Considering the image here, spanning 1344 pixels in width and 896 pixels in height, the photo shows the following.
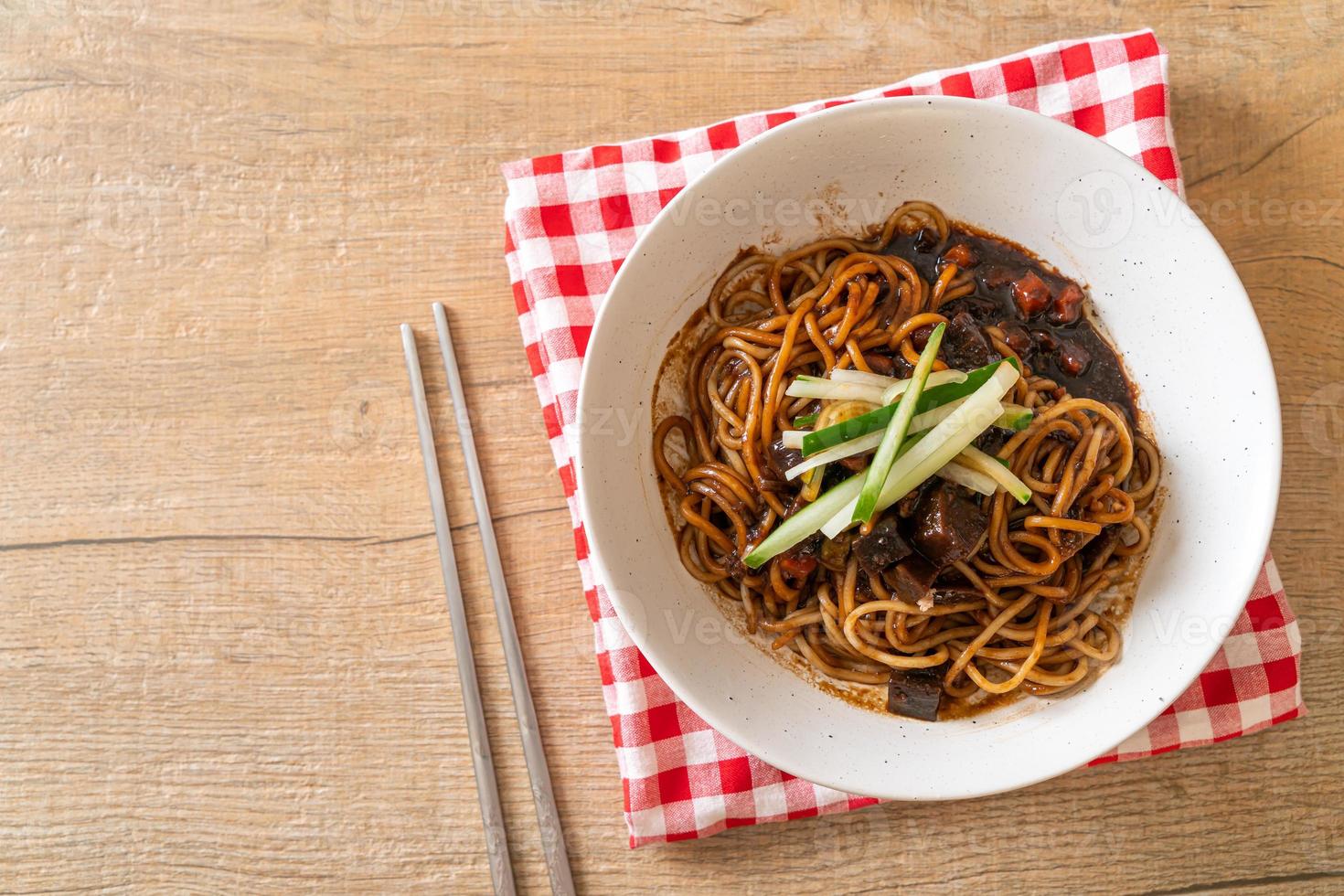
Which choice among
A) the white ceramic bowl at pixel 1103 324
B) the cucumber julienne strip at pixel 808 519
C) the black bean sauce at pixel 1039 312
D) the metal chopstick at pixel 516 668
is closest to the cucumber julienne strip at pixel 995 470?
the cucumber julienne strip at pixel 808 519

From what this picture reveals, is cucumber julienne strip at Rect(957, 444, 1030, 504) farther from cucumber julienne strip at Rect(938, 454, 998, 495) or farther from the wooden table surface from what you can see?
the wooden table surface

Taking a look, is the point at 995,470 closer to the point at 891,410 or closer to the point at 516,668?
the point at 891,410

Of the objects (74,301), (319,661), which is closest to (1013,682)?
(319,661)

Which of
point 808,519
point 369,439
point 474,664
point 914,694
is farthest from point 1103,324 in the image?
point 369,439

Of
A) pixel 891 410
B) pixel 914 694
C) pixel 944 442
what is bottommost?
pixel 914 694

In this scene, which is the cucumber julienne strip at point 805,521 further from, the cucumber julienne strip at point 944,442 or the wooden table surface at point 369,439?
the wooden table surface at point 369,439
